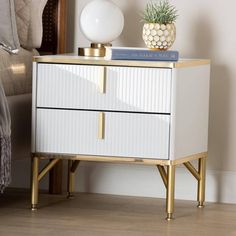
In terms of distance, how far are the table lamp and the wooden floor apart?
23.1 inches

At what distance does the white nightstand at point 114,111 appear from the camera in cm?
296

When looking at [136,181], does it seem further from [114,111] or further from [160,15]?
[160,15]

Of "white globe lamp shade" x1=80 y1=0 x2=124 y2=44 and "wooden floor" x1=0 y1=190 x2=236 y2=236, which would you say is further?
"white globe lamp shade" x1=80 y1=0 x2=124 y2=44

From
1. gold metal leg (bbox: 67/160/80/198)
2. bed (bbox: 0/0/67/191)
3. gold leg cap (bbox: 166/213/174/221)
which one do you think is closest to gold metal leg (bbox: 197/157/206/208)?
A: gold leg cap (bbox: 166/213/174/221)

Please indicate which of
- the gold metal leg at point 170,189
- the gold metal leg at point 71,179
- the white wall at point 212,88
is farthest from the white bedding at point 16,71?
the gold metal leg at point 170,189

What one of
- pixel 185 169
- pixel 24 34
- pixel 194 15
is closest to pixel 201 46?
pixel 194 15

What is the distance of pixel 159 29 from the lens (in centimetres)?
315

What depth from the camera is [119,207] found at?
323cm

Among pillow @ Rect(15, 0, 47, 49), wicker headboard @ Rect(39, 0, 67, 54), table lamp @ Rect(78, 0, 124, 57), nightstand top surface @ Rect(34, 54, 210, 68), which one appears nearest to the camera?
nightstand top surface @ Rect(34, 54, 210, 68)

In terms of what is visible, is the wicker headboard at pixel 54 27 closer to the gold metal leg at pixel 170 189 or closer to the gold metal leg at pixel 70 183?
the gold metal leg at pixel 70 183

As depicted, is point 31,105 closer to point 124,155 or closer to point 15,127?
point 15,127

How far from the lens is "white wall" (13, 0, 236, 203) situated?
3381 mm

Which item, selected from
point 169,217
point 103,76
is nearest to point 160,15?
point 103,76

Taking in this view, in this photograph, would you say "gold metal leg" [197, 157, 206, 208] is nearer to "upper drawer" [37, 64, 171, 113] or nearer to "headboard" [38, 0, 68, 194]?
"upper drawer" [37, 64, 171, 113]
